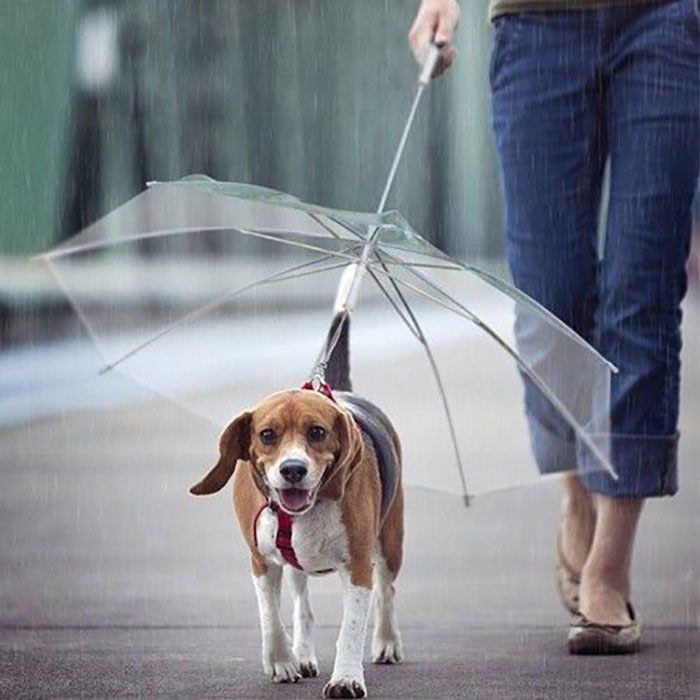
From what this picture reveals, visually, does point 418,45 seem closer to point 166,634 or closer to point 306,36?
point 166,634

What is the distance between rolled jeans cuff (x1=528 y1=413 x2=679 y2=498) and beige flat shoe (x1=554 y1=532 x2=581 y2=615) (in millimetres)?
233

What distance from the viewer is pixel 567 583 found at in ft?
18.4

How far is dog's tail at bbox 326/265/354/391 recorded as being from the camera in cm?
453

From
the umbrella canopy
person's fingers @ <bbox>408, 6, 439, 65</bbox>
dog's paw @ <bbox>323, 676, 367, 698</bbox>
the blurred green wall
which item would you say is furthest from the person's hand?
the blurred green wall

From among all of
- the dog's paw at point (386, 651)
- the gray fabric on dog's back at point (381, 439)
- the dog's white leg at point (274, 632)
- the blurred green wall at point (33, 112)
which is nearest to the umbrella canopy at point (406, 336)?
the gray fabric on dog's back at point (381, 439)

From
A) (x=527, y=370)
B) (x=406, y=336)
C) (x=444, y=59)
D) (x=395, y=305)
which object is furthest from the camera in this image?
(x=406, y=336)

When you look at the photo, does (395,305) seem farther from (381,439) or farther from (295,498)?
(295,498)

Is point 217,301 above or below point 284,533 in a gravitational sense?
above

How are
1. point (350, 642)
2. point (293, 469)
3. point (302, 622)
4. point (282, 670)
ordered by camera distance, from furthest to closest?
point (302, 622), point (282, 670), point (350, 642), point (293, 469)

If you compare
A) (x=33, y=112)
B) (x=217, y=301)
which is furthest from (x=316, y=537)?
(x=33, y=112)

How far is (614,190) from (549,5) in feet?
1.46

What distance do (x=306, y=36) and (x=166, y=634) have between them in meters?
30.6

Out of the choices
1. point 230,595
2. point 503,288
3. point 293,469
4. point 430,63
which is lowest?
point 230,595

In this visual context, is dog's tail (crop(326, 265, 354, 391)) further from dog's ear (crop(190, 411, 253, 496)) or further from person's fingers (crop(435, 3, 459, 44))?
person's fingers (crop(435, 3, 459, 44))
